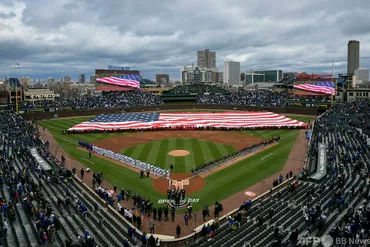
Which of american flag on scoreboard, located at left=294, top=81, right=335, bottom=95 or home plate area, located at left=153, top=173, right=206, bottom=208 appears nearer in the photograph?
home plate area, located at left=153, top=173, right=206, bottom=208

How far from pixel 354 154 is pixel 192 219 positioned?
2067cm

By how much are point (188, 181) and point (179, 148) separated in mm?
12296

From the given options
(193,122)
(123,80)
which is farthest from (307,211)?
(123,80)

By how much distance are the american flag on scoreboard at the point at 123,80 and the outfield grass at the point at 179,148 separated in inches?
2082

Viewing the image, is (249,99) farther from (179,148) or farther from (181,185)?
(181,185)

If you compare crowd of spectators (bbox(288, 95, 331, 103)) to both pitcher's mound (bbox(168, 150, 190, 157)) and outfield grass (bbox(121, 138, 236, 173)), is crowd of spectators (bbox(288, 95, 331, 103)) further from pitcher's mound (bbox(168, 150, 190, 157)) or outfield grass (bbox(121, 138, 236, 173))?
pitcher's mound (bbox(168, 150, 190, 157))

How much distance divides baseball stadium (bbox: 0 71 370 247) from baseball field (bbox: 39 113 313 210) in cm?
13

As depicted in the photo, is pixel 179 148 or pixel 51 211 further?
pixel 179 148

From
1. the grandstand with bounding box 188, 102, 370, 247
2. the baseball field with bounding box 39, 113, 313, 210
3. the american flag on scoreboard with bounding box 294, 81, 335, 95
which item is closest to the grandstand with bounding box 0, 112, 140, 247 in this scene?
the baseball field with bounding box 39, 113, 313, 210

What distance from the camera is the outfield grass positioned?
30172 millimetres

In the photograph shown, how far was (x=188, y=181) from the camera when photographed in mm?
24891

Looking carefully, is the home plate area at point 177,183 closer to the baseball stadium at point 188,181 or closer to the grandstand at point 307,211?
the baseball stadium at point 188,181

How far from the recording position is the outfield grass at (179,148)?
30172 millimetres

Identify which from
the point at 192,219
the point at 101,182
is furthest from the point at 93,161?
the point at 192,219
